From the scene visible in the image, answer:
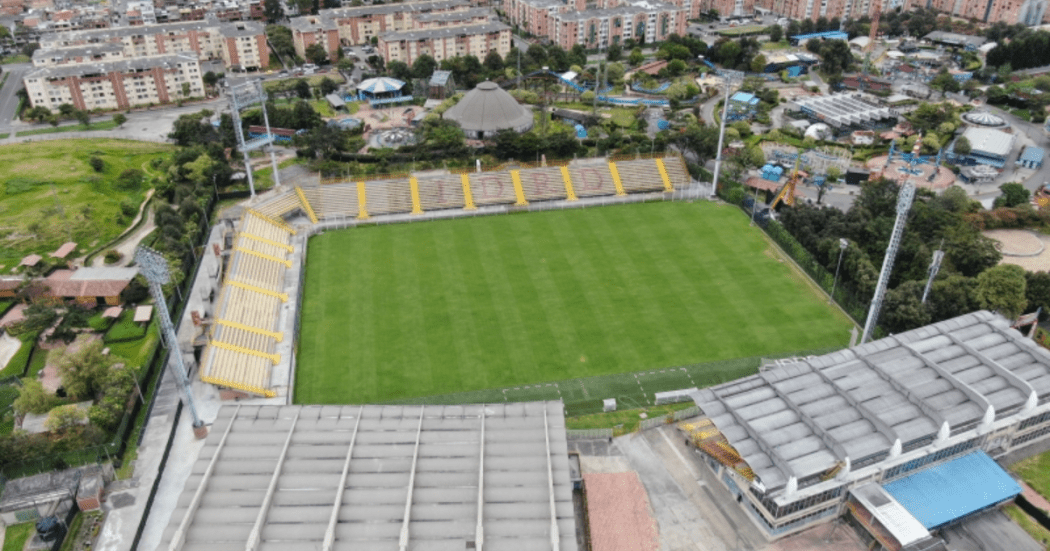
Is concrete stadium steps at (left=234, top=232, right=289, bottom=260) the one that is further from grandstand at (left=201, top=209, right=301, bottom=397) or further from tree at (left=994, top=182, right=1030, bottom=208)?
tree at (left=994, top=182, right=1030, bottom=208)

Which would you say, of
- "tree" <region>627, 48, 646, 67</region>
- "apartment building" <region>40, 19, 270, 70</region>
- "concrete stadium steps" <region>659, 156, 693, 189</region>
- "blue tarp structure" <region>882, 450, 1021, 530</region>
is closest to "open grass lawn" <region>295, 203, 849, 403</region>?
"concrete stadium steps" <region>659, 156, 693, 189</region>

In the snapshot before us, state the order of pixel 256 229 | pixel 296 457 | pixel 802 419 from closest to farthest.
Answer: pixel 296 457 < pixel 802 419 < pixel 256 229

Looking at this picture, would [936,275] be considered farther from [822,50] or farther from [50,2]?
[50,2]

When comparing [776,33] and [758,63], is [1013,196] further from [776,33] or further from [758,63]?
[776,33]

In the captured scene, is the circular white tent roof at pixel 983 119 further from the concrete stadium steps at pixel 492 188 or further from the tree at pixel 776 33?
the concrete stadium steps at pixel 492 188

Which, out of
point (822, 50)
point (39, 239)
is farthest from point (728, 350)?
point (822, 50)

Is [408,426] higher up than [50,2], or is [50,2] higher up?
[50,2]
